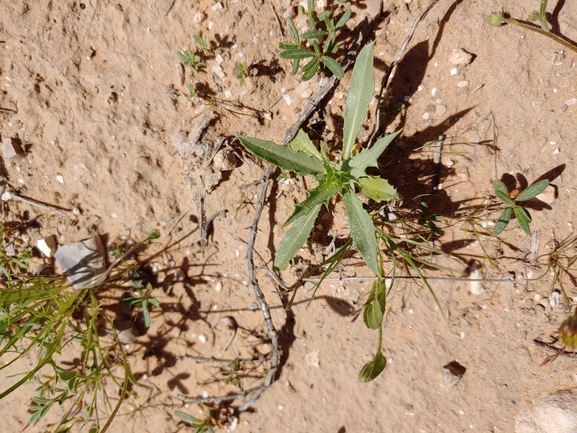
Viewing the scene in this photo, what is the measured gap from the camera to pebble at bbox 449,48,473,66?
231 cm

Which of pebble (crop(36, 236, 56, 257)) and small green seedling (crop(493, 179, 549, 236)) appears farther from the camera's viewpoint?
pebble (crop(36, 236, 56, 257))

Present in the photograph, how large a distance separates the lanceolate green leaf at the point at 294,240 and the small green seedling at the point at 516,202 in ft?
3.24

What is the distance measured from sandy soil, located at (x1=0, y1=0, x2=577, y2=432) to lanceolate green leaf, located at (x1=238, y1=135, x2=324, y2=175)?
428mm

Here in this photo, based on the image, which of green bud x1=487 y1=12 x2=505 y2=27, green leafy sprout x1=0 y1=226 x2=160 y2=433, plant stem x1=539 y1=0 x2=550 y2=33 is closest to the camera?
plant stem x1=539 y1=0 x2=550 y2=33

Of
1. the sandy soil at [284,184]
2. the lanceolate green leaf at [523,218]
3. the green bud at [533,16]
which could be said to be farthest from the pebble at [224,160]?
the green bud at [533,16]

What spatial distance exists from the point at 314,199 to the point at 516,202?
1.16 metres

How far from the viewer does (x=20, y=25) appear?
273 cm

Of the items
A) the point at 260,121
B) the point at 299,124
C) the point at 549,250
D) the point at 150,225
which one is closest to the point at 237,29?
the point at 260,121

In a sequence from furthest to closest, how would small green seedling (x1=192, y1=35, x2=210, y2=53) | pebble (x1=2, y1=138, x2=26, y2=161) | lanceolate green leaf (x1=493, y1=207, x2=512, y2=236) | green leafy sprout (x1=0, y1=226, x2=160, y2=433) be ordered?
pebble (x1=2, y1=138, x2=26, y2=161)
green leafy sprout (x1=0, y1=226, x2=160, y2=433)
small green seedling (x1=192, y1=35, x2=210, y2=53)
lanceolate green leaf (x1=493, y1=207, x2=512, y2=236)

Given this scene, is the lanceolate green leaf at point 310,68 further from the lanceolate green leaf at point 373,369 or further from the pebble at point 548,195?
the lanceolate green leaf at point 373,369

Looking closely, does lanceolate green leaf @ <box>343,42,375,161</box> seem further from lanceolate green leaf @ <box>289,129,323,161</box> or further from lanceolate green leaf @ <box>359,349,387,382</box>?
lanceolate green leaf @ <box>359,349,387,382</box>

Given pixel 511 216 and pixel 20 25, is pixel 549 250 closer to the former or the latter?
pixel 511 216

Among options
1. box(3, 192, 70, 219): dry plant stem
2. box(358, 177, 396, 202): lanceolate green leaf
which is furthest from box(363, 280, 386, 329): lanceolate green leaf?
box(3, 192, 70, 219): dry plant stem

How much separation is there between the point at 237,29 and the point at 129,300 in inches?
75.7
